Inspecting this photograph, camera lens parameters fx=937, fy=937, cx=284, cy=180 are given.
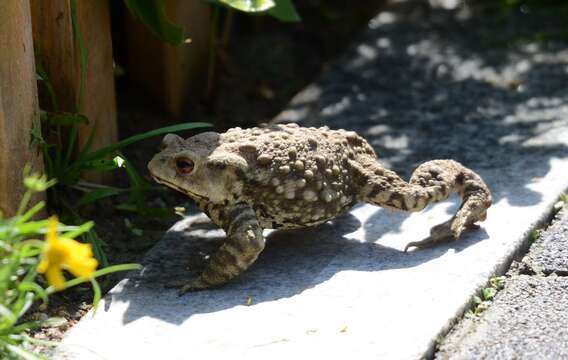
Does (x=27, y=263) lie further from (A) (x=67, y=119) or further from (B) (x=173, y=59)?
(B) (x=173, y=59)

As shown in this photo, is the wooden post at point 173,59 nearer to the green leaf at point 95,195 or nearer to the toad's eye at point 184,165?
the green leaf at point 95,195

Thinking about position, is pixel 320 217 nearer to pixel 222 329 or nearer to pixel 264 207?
pixel 264 207

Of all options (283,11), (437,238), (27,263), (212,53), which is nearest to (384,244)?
(437,238)

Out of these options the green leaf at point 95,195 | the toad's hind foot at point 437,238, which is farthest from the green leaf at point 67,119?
the toad's hind foot at point 437,238

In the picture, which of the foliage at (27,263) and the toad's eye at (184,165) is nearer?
the foliage at (27,263)

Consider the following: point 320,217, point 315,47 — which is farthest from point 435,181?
point 315,47

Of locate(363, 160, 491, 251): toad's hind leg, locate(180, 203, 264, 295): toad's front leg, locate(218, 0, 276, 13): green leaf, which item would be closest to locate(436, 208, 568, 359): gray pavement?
locate(363, 160, 491, 251): toad's hind leg
